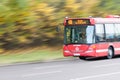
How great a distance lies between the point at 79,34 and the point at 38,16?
7.91 metres

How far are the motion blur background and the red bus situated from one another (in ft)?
17.9

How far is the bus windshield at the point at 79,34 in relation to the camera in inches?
991

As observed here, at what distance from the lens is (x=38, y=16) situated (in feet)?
108

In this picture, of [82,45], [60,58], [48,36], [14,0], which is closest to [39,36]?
[48,36]

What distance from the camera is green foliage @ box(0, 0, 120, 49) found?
30125mm

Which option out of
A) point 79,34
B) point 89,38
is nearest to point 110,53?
point 89,38

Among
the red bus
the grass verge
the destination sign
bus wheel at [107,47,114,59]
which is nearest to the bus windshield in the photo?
the red bus

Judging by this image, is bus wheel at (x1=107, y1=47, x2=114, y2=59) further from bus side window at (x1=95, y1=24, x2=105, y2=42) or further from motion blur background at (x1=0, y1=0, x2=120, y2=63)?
motion blur background at (x1=0, y1=0, x2=120, y2=63)

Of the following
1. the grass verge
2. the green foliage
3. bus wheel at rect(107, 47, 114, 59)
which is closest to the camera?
the grass verge

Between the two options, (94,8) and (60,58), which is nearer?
(60,58)

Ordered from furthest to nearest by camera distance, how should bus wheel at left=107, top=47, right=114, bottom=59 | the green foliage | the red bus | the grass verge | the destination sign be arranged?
the green foliage, bus wheel at left=107, top=47, right=114, bottom=59, the grass verge, the destination sign, the red bus

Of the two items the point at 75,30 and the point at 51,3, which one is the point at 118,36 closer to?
the point at 75,30

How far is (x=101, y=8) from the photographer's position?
3697 centimetres

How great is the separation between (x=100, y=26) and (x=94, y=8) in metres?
10.7
